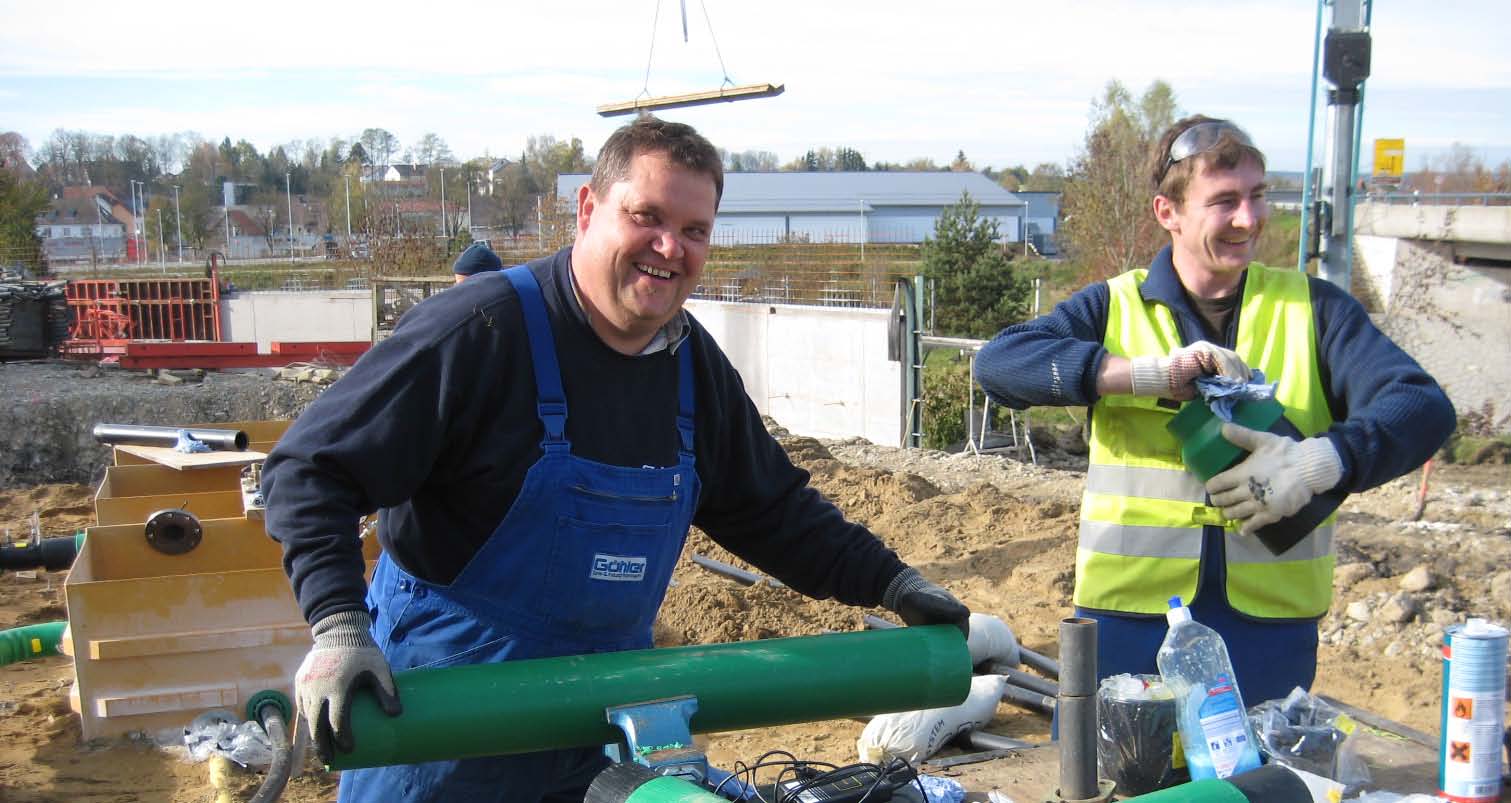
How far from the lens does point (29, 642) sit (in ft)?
20.5

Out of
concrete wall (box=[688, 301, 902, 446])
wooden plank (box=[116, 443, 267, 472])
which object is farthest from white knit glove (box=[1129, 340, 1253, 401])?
concrete wall (box=[688, 301, 902, 446])

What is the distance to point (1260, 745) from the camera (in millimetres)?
2627

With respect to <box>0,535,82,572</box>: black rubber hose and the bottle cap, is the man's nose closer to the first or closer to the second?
the bottle cap

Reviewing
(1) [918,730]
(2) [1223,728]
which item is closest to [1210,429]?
(2) [1223,728]

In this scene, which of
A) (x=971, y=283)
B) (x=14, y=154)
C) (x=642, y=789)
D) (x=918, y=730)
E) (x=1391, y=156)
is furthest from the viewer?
(x=14, y=154)

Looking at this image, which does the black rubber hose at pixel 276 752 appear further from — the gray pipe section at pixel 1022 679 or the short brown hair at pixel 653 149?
the short brown hair at pixel 653 149

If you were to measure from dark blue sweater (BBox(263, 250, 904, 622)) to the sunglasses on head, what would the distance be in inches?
47.3

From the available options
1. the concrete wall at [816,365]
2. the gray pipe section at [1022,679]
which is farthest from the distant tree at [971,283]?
the gray pipe section at [1022,679]

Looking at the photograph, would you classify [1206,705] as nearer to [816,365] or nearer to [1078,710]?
[1078,710]

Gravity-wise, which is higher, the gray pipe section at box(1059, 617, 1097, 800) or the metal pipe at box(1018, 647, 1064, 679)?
the gray pipe section at box(1059, 617, 1097, 800)

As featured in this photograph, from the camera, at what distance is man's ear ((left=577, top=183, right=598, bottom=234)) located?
245 cm

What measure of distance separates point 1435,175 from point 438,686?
58984 millimetres

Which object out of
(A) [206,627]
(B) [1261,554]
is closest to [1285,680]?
(B) [1261,554]

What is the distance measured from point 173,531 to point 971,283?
28.4 m
